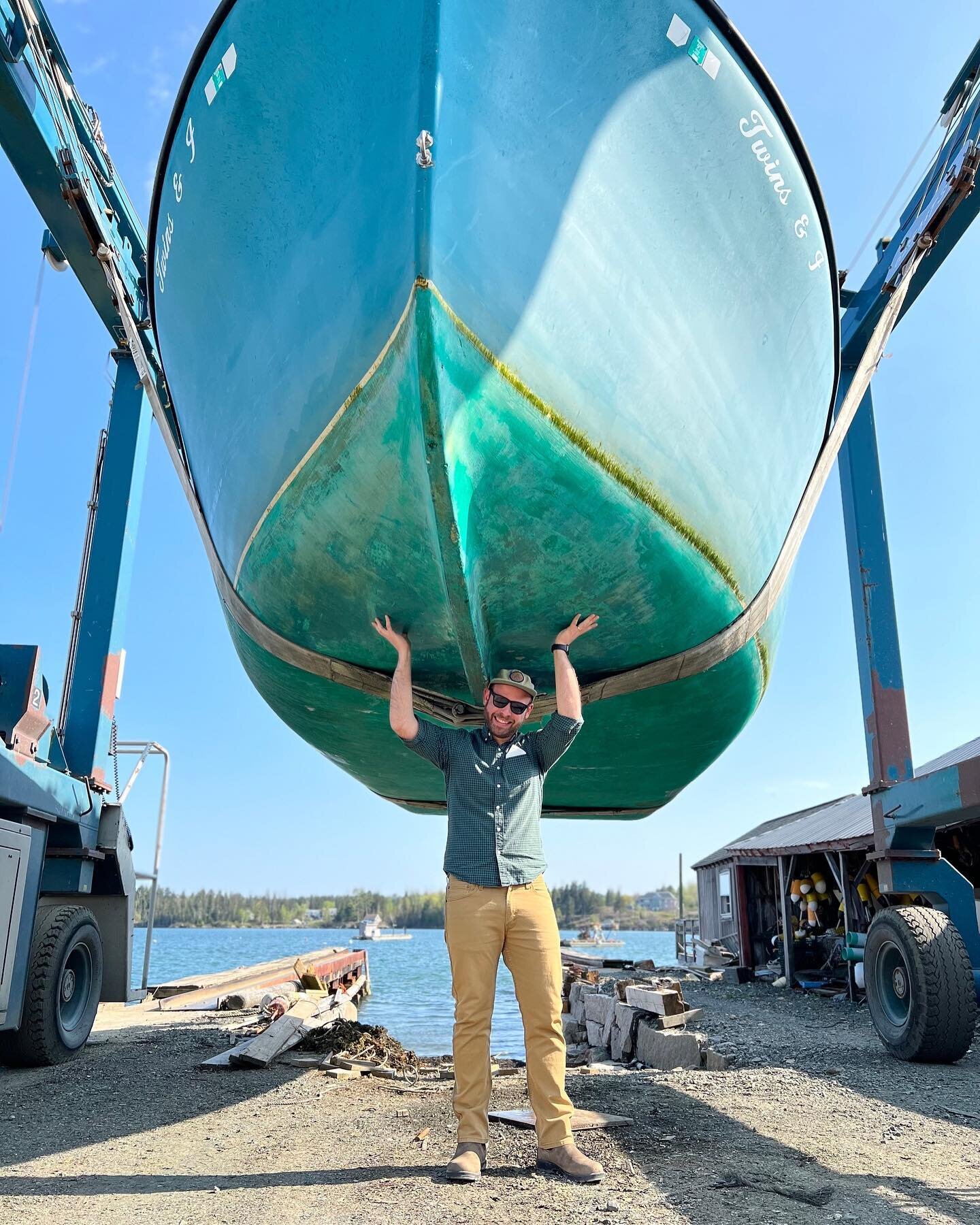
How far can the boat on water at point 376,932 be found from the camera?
290 ft

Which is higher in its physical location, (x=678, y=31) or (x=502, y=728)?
(x=678, y=31)

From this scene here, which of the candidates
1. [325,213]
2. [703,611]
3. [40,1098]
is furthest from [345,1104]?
[325,213]

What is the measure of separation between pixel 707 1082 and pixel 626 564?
2.77 metres

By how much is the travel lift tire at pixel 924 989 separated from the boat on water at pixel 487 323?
2315mm

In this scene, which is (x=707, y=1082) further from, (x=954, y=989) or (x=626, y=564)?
(x=626, y=564)

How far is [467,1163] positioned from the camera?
2.75m

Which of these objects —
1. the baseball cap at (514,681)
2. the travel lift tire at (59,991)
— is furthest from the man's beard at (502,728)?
the travel lift tire at (59,991)

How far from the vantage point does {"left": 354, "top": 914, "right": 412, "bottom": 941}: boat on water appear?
88.3 meters

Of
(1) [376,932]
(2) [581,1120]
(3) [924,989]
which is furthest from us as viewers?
(1) [376,932]

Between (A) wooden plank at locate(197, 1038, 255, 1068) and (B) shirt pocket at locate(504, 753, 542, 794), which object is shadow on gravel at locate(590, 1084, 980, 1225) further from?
(A) wooden plank at locate(197, 1038, 255, 1068)

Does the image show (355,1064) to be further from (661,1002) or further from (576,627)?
(661,1002)

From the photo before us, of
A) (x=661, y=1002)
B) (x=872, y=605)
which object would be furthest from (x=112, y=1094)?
(x=872, y=605)

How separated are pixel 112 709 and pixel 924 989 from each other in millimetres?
5993

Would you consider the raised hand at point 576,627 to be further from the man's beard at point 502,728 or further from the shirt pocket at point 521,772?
the shirt pocket at point 521,772
